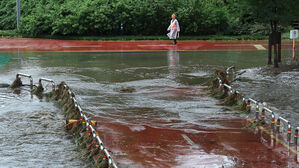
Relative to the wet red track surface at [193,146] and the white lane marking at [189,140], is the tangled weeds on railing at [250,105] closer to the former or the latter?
the wet red track surface at [193,146]

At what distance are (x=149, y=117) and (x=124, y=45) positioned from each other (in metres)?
19.4

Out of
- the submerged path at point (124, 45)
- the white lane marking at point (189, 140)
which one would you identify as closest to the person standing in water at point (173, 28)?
the submerged path at point (124, 45)

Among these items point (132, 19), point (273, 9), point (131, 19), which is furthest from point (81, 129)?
point (132, 19)

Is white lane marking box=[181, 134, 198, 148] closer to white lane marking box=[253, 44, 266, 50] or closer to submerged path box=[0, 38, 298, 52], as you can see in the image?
submerged path box=[0, 38, 298, 52]

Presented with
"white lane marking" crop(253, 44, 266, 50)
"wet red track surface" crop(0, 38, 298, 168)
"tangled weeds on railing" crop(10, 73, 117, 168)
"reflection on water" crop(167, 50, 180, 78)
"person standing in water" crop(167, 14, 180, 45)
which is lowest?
"wet red track surface" crop(0, 38, 298, 168)

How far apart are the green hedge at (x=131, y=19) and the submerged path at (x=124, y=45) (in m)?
1.25

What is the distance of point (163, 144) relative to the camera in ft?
33.4

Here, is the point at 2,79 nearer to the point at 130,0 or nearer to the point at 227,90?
the point at 227,90

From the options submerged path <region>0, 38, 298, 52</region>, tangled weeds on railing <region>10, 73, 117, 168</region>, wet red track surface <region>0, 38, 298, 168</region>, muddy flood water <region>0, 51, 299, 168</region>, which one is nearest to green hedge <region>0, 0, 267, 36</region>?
submerged path <region>0, 38, 298, 52</region>

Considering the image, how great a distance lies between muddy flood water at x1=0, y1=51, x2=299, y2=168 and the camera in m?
9.34

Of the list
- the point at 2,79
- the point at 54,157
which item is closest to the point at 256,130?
the point at 54,157

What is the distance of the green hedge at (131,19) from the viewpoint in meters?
33.2

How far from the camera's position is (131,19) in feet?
110

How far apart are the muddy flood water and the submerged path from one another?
7.25 m
